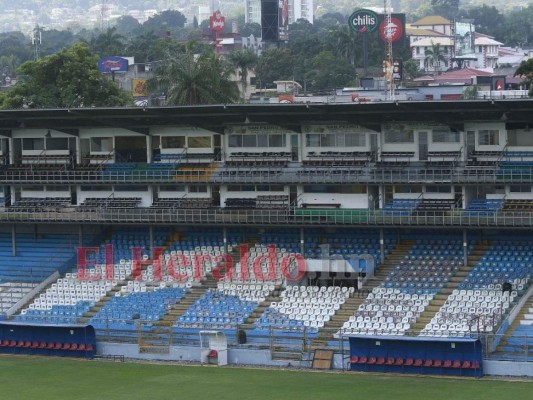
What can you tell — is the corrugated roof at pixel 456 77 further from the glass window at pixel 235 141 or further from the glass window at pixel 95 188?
the glass window at pixel 235 141

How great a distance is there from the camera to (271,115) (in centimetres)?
6322

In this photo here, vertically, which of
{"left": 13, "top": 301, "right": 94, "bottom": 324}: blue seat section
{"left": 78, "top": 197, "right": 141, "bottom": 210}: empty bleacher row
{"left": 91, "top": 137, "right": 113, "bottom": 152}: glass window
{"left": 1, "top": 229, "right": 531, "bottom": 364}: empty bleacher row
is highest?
{"left": 91, "top": 137, "right": 113, "bottom": 152}: glass window

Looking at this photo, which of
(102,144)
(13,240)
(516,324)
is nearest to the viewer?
(516,324)

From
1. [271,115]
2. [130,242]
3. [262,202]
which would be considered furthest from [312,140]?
[130,242]

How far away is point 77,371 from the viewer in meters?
53.8

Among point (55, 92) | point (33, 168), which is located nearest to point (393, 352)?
point (33, 168)

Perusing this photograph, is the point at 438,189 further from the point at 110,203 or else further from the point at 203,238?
the point at 110,203

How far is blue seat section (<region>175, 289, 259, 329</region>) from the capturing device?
57.4 metres

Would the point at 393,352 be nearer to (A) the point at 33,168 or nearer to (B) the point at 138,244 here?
(B) the point at 138,244

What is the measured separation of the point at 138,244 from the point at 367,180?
1231 centimetres

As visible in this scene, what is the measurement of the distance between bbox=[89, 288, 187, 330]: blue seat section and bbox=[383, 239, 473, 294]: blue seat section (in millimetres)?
9787

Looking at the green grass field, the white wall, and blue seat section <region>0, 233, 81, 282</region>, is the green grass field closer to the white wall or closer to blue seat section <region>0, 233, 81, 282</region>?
blue seat section <region>0, 233, 81, 282</region>

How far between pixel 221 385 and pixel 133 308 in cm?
1169

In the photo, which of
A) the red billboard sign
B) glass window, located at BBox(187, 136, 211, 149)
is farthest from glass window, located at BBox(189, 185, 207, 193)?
the red billboard sign
